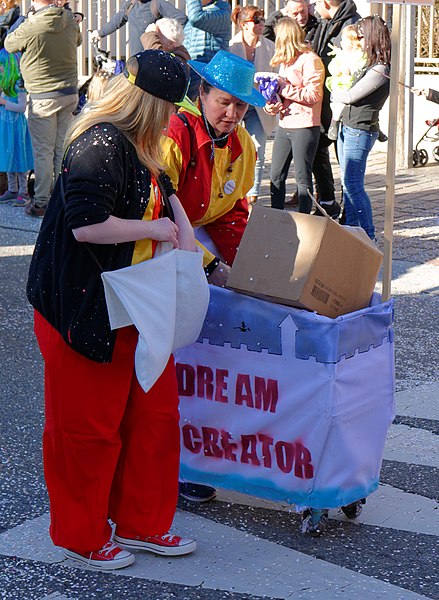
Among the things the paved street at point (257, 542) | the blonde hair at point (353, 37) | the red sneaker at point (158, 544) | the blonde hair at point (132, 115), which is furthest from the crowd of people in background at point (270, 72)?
the red sneaker at point (158, 544)

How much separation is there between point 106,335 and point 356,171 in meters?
5.68

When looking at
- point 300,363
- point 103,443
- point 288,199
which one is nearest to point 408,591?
point 300,363

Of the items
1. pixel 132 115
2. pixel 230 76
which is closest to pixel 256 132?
pixel 230 76

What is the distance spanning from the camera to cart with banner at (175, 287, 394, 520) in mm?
3850

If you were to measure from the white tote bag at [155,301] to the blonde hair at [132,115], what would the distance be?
1.12ft

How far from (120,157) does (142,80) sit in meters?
0.25

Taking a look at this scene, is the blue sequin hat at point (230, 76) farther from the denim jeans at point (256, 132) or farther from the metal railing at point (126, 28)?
the metal railing at point (126, 28)

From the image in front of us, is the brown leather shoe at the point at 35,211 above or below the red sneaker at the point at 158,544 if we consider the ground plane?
below

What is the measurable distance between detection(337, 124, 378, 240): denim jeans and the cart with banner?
486 cm

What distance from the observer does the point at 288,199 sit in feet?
36.0

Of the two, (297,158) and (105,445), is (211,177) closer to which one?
(105,445)

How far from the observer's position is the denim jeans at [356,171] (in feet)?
29.2

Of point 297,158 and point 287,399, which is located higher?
point 287,399

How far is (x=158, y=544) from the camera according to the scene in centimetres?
388
